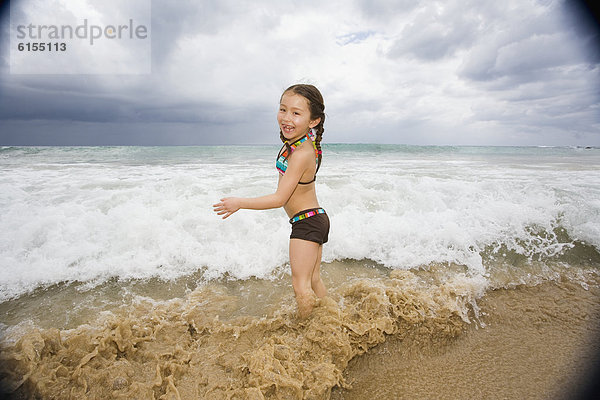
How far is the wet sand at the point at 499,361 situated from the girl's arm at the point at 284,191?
1.32 meters

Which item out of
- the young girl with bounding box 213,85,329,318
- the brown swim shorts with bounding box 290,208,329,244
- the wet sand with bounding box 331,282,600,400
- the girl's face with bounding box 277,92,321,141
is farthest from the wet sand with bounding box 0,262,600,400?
the girl's face with bounding box 277,92,321,141

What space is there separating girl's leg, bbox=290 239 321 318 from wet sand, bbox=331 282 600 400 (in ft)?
1.97

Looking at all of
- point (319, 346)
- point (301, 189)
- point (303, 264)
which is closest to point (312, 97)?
point (301, 189)

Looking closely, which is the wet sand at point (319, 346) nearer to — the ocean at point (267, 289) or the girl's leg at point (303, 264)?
the ocean at point (267, 289)

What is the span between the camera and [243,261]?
153 inches

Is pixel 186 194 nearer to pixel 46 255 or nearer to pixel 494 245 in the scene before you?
pixel 46 255

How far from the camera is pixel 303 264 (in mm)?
2311

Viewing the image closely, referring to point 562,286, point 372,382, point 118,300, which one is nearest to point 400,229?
point 562,286

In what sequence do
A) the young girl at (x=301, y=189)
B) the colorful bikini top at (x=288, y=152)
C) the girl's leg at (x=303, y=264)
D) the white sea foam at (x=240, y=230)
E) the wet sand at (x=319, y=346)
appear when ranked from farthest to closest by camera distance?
1. the white sea foam at (x=240, y=230)
2. the girl's leg at (x=303, y=264)
3. the colorful bikini top at (x=288, y=152)
4. the young girl at (x=301, y=189)
5. the wet sand at (x=319, y=346)

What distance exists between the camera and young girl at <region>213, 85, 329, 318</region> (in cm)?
206

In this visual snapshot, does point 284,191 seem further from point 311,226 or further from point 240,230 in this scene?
point 240,230

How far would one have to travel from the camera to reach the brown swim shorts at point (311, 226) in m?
2.34

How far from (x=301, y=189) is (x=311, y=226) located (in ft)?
0.98

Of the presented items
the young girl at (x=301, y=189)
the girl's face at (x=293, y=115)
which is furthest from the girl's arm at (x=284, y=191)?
the girl's face at (x=293, y=115)
